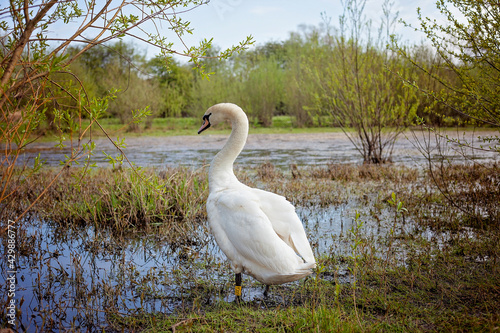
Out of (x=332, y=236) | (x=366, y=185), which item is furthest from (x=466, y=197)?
(x=332, y=236)

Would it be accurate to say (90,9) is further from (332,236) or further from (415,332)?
(332,236)

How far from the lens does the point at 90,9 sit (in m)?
3.22

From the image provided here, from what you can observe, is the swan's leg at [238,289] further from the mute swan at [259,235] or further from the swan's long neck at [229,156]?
the swan's long neck at [229,156]

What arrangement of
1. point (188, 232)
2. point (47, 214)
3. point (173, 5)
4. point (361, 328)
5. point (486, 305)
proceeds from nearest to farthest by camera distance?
point (361, 328) < point (486, 305) < point (173, 5) < point (188, 232) < point (47, 214)

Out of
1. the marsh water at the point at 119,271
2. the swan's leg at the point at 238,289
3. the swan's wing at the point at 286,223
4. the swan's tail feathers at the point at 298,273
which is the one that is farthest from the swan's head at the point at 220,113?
the swan's tail feathers at the point at 298,273

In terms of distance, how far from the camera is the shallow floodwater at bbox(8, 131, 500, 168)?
12594 millimetres

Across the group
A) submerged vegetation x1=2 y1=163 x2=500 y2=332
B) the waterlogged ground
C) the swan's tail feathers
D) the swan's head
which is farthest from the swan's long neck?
the swan's tail feathers

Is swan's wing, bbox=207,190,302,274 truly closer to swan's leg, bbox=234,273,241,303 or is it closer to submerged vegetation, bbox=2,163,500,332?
swan's leg, bbox=234,273,241,303

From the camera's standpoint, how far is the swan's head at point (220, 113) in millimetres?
4504

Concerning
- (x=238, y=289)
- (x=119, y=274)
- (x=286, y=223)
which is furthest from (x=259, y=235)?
(x=119, y=274)

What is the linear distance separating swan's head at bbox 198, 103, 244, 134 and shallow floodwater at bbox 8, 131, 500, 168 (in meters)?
5.68

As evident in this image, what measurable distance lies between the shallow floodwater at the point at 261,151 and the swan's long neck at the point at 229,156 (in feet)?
19.5

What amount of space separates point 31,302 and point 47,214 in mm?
2616

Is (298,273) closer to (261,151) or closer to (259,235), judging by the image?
(259,235)
